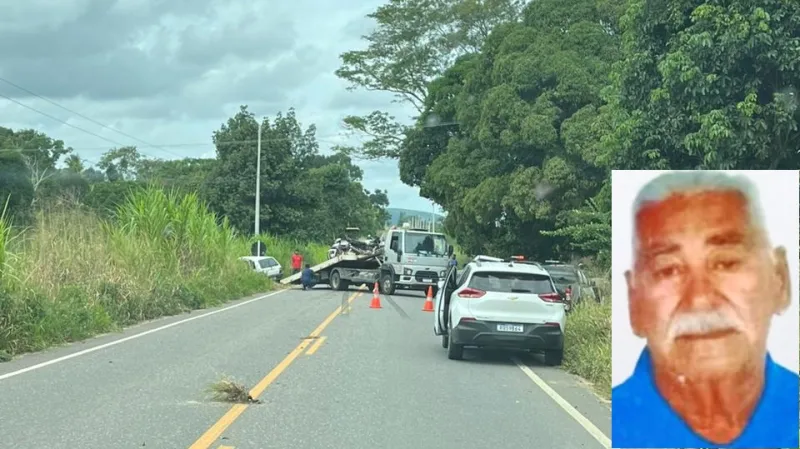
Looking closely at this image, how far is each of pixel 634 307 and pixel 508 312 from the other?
911 centimetres

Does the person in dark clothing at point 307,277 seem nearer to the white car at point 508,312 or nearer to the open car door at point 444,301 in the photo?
the open car door at point 444,301

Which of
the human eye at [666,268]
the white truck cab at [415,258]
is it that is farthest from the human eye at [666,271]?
the white truck cab at [415,258]

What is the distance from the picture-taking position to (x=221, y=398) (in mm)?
9922

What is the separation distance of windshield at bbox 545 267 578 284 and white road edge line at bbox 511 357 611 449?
367 inches

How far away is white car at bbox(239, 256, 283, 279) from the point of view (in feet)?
132

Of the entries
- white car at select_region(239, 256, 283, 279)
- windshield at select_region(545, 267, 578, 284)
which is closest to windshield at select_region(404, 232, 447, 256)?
white car at select_region(239, 256, 283, 279)

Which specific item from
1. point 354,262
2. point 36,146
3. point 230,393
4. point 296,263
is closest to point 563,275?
point 230,393

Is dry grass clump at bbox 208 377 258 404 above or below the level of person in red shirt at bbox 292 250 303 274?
below

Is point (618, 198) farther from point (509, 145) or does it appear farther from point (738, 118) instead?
point (509, 145)

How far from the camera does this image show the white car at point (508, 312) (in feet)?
45.2

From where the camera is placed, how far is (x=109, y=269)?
2025 centimetres

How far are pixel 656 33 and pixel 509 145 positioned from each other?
14387 mm

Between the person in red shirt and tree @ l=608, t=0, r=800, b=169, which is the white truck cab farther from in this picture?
tree @ l=608, t=0, r=800, b=169

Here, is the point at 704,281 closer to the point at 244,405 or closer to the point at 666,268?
the point at 666,268
